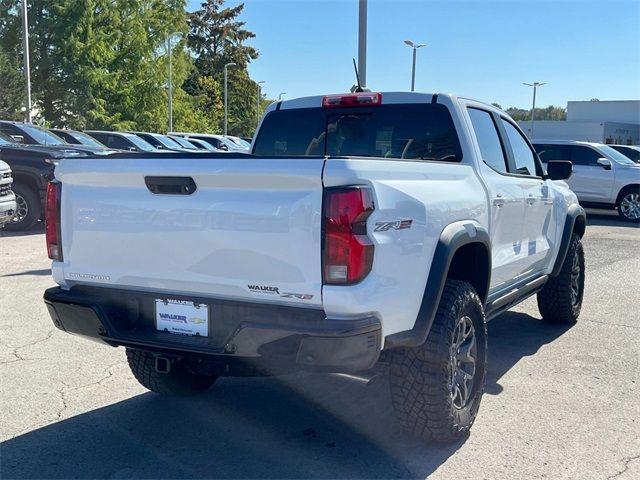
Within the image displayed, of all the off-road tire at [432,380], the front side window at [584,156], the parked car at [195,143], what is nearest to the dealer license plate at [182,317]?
the off-road tire at [432,380]

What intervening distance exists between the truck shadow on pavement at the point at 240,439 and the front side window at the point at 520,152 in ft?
5.81

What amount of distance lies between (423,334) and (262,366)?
0.80 metres

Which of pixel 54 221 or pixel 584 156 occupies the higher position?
pixel 584 156

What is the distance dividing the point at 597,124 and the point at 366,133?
64.1m

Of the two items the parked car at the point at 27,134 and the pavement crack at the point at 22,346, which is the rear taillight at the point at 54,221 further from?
the parked car at the point at 27,134

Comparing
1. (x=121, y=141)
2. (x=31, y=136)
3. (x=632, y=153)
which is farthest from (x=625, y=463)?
(x=121, y=141)

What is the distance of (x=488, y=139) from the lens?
4.86 m

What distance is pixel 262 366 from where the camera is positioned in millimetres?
3232

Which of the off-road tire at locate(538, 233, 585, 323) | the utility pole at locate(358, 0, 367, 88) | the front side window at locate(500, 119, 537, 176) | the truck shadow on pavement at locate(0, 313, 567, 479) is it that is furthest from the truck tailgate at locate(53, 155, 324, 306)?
the utility pole at locate(358, 0, 367, 88)

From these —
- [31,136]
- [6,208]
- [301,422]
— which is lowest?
[301,422]

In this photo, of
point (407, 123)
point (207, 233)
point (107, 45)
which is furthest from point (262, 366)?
Result: point (107, 45)

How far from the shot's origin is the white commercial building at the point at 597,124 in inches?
2495

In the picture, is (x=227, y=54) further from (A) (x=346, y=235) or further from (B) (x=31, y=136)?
(A) (x=346, y=235)

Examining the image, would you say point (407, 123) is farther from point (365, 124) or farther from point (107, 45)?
point (107, 45)
